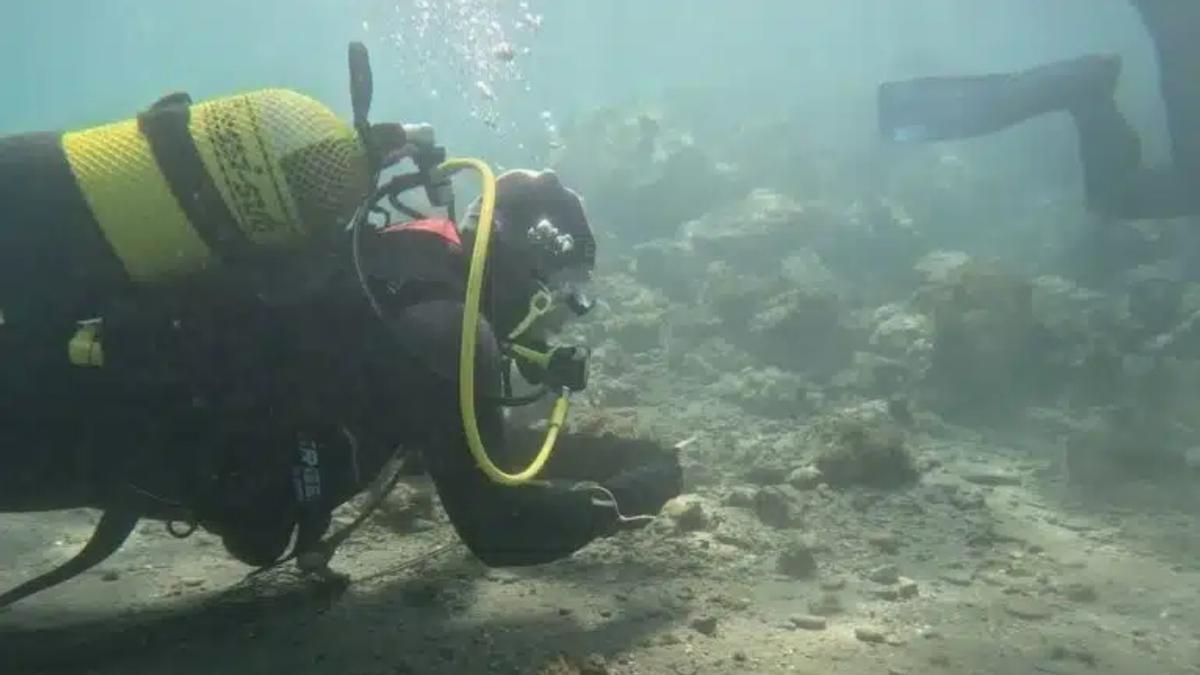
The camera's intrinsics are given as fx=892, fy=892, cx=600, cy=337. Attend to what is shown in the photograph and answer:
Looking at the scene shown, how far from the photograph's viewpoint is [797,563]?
4.62 meters

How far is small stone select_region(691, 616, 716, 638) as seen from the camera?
139 inches

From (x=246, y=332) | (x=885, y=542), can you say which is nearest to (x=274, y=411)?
(x=246, y=332)

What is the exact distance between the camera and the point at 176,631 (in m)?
3.31

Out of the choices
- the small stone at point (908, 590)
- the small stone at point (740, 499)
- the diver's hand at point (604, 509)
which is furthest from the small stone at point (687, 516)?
the diver's hand at point (604, 509)

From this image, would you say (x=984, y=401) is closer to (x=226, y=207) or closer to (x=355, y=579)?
(x=355, y=579)

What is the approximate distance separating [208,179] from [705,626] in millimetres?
2444

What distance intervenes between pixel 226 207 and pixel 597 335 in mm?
8585

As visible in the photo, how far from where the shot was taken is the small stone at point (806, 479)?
19.9 feet

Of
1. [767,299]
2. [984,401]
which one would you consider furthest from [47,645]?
[767,299]

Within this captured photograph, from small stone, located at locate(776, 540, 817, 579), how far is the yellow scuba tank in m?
2.98

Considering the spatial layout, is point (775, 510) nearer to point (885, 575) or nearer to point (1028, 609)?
point (885, 575)

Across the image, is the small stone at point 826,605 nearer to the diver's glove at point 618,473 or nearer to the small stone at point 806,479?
the diver's glove at point 618,473

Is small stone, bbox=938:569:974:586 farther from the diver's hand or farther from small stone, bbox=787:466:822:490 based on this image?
the diver's hand

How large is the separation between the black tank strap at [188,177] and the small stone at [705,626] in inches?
87.9
